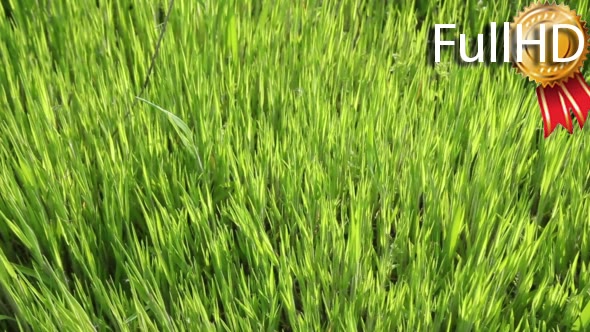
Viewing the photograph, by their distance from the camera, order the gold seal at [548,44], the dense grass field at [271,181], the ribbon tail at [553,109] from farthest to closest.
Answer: the gold seal at [548,44], the ribbon tail at [553,109], the dense grass field at [271,181]

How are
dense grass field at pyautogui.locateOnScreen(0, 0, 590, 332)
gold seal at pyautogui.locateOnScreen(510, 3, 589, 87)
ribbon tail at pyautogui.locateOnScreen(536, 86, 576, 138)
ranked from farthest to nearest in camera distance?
gold seal at pyautogui.locateOnScreen(510, 3, 589, 87)
ribbon tail at pyautogui.locateOnScreen(536, 86, 576, 138)
dense grass field at pyautogui.locateOnScreen(0, 0, 590, 332)

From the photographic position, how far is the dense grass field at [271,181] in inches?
44.6

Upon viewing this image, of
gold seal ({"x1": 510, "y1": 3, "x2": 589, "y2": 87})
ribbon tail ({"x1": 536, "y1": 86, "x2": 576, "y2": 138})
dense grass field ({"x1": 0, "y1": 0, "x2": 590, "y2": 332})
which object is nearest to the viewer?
dense grass field ({"x1": 0, "y1": 0, "x2": 590, "y2": 332})

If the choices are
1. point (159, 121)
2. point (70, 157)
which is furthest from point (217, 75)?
point (70, 157)

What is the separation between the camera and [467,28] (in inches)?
67.6

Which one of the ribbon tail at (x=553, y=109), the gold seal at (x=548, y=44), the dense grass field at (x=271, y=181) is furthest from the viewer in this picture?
the gold seal at (x=548, y=44)

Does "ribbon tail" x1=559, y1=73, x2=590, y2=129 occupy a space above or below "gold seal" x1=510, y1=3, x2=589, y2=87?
below

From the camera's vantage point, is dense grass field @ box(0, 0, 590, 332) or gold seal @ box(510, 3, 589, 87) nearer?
dense grass field @ box(0, 0, 590, 332)

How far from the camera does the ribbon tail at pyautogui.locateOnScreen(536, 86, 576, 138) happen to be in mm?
1444

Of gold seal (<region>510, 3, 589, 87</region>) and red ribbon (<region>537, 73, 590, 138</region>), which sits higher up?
gold seal (<region>510, 3, 589, 87</region>)

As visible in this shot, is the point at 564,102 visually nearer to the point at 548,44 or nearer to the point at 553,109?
the point at 553,109

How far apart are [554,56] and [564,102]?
131 millimetres

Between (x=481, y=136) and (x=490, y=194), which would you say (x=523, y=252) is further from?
(x=481, y=136)

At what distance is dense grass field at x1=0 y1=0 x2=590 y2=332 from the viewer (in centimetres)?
113
